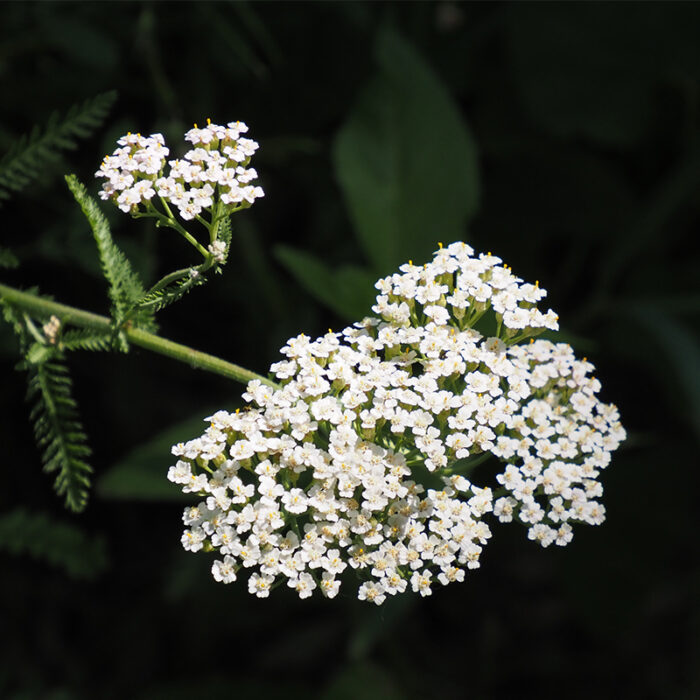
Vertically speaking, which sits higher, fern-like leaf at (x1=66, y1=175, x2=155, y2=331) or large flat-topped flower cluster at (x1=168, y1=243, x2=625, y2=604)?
fern-like leaf at (x1=66, y1=175, x2=155, y2=331)

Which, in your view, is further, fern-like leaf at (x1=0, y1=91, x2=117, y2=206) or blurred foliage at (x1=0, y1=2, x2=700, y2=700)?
blurred foliage at (x1=0, y1=2, x2=700, y2=700)

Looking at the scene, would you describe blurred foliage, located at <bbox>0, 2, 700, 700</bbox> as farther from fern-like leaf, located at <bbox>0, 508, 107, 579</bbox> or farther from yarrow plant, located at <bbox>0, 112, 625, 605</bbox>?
yarrow plant, located at <bbox>0, 112, 625, 605</bbox>

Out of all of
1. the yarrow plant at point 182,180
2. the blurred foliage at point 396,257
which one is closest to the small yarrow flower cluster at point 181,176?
the yarrow plant at point 182,180

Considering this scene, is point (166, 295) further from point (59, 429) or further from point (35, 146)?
point (35, 146)

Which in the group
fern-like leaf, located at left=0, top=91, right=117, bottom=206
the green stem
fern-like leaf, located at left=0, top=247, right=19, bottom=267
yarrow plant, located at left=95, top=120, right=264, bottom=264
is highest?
fern-like leaf, located at left=0, top=91, right=117, bottom=206

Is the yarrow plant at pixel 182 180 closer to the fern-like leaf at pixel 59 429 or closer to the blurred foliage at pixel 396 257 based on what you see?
the fern-like leaf at pixel 59 429

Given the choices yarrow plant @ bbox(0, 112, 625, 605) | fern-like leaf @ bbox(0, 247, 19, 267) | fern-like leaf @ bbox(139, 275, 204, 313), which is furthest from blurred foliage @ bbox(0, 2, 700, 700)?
fern-like leaf @ bbox(139, 275, 204, 313)

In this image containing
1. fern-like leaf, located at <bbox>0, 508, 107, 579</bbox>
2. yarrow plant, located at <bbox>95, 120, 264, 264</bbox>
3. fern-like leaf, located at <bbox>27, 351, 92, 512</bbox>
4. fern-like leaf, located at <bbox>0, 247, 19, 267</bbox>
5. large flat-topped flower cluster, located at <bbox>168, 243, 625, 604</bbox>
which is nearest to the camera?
large flat-topped flower cluster, located at <bbox>168, 243, 625, 604</bbox>
